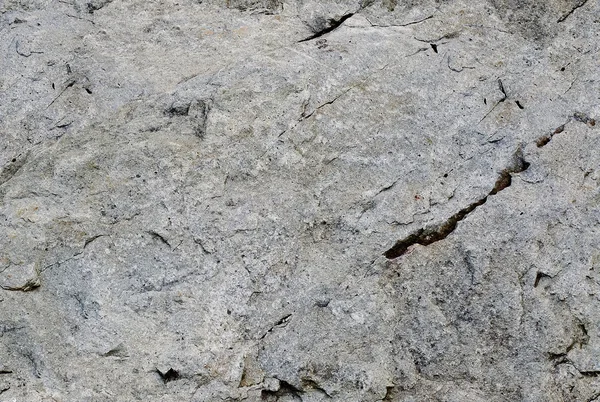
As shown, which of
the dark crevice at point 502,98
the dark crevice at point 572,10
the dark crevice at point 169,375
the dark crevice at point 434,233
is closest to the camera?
the dark crevice at point 169,375

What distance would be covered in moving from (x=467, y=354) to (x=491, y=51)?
45.0 inches

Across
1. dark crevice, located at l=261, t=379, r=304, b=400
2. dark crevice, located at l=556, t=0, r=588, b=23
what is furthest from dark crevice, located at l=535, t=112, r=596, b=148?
dark crevice, located at l=261, t=379, r=304, b=400

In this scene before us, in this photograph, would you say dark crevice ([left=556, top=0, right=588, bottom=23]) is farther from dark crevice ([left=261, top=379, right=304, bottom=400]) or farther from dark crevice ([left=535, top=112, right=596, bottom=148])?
dark crevice ([left=261, top=379, right=304, bottom=400])

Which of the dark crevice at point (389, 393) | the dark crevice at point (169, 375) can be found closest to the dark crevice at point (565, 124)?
the dark crevice at point (389, 393)

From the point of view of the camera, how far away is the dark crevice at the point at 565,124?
2.59m

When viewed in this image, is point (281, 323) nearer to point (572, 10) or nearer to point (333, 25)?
point (333, 25)

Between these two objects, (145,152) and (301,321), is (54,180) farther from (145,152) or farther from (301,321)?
(301,321)

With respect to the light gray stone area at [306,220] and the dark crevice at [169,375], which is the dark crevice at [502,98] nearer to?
the light gray stone area at [306,220]

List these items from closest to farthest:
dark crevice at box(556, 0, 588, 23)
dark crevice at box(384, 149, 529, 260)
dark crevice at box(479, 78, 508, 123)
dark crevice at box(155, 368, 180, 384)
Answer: dark crevice at box(155, 368, 180, 384) < dark crevice at box(384, 149, 529, 260) < dark crevice at box(479, 78, 508, 123) < dark crevice at box(556, 0, 588, 23)

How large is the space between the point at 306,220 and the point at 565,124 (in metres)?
0.98

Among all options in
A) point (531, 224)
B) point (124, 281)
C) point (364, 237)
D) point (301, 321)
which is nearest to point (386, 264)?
point (364, 237)

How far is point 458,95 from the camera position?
269cm

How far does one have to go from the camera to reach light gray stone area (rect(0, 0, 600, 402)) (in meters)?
2.38

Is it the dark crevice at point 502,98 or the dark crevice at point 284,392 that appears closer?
the dark crevice at point 284,392
